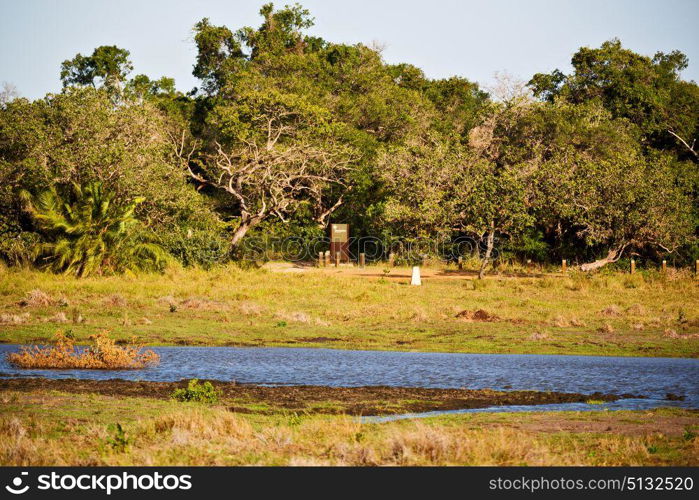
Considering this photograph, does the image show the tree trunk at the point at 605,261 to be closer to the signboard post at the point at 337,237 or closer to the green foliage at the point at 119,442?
the signboard post at the point at 337,237

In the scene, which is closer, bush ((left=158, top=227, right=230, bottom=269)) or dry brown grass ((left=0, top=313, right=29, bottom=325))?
dry brown grass ((left=0, top=313, right=29, bottom=325))

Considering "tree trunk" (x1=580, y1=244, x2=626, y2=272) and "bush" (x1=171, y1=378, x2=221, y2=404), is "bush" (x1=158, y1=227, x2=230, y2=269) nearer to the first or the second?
"tree trunk" (x1=580, y1=244, x2=626, y2=272)

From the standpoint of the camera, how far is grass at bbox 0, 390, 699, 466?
11641 millimetres

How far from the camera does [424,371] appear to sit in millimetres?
20938

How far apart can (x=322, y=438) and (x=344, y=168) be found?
4167cm

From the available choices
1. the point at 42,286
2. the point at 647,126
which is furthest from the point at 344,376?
the point at 647,126

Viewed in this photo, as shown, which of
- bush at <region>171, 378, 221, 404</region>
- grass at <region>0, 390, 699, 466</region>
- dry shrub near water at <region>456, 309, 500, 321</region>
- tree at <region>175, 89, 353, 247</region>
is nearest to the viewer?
grass at <region>0, 390, 699, 466</region>

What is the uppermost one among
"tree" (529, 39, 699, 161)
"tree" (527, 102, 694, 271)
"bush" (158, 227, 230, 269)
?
"tree" (529, 39, 699, 161)

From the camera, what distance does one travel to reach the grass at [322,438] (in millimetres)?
11641

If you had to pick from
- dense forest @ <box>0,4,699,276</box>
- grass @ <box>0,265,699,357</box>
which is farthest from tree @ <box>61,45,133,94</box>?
grass @ <box>0,265,699,357</box>

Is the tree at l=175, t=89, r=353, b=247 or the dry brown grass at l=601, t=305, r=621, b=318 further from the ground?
the tree at l=175, t=89, r=353, b=247

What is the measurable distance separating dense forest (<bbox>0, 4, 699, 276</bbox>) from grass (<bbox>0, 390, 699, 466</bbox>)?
2550 centimetres

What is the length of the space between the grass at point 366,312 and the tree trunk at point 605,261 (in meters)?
4.43

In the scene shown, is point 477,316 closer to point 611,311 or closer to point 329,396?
point 611,311
